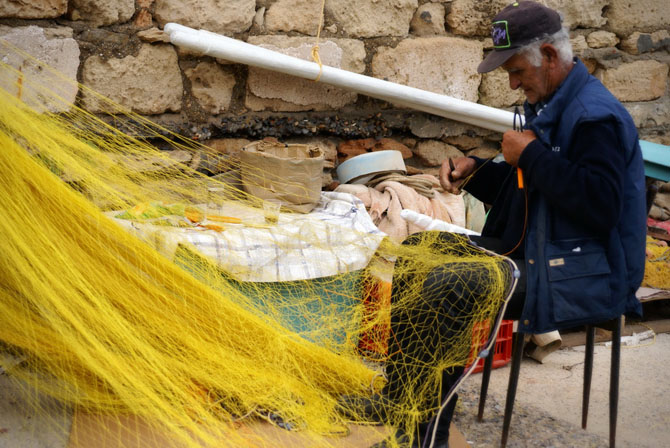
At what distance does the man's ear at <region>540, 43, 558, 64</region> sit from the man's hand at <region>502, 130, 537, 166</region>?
292mm

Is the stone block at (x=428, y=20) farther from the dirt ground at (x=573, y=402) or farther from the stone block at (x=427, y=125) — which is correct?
the dirt ground at (x=573, y=402)

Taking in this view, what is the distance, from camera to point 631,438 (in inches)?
112

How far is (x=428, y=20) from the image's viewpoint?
429cm

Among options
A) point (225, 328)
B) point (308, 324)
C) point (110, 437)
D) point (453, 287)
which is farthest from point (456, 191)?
point (110, 437)

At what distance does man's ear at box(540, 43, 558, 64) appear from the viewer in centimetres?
240

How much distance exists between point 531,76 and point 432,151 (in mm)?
2012

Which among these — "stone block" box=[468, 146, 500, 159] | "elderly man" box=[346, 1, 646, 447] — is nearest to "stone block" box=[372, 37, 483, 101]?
"stone block" box=[468, 146, 500, 159]

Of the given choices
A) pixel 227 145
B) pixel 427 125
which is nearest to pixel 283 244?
pixel 227 145

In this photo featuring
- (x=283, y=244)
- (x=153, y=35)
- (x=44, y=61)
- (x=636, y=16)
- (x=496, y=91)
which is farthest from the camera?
(x=636, y=16)

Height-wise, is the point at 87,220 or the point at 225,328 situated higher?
the point at 87,220

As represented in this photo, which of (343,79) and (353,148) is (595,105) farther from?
(353,148)

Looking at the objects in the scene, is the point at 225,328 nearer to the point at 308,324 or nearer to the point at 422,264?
the point at 308,324

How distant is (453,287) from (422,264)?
259mm

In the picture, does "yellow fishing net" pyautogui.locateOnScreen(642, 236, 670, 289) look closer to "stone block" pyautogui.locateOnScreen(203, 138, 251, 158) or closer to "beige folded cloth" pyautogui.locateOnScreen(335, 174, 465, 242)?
"beige folded cloth" pyautogui.locateOnScreen(335, 174, 465, 242)
